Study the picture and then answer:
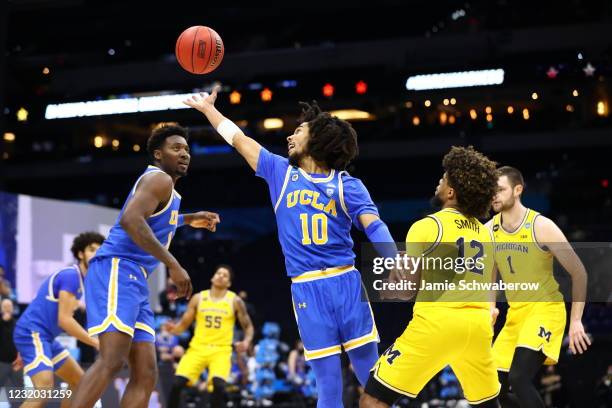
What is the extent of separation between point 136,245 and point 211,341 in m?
5.15

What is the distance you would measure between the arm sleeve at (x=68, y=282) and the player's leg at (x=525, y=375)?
344 centimetres

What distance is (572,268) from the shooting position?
6.05 meters

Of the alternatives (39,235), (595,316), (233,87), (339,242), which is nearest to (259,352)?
(39,235)

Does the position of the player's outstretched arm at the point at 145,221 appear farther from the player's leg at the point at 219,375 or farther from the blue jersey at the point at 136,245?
the player's leg at the point at 219,375

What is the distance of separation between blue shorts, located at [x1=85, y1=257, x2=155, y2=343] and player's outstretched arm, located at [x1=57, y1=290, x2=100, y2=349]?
143 cm

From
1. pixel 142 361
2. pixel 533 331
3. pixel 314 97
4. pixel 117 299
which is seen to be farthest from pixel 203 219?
pixel 314 97

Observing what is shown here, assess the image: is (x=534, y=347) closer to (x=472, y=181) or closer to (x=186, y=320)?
(x=472, y=181)

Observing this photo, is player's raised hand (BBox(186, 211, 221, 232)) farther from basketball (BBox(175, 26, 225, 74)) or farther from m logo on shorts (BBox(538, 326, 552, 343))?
m logo on shorts (BBox(538, 326, 552, 343))

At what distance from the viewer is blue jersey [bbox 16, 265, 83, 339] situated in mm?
6852

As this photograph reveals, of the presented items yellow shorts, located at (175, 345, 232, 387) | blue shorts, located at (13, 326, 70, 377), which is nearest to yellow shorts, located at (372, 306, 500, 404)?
blue shorts, located at (13, 326, 70, 377)

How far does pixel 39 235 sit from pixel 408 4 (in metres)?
11.2

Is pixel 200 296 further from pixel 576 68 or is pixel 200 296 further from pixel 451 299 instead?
pixel 576 68

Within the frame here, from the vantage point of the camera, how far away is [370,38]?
21.3 metres

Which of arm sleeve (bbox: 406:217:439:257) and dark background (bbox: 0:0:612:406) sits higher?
dark background (bbox: 0:0:612:406)
